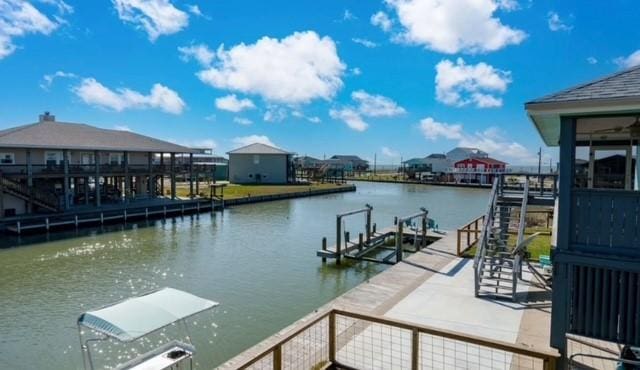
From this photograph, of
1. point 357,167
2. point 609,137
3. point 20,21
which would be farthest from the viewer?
point 357,167

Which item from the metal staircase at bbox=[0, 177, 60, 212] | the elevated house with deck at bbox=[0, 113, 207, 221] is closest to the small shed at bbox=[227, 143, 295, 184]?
the elevated house with deck at bbox=[0, 113, 207, 221]

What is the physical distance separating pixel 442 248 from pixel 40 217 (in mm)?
21670

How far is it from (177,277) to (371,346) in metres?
9.49

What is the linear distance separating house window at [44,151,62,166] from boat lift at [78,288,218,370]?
24732 millimetres

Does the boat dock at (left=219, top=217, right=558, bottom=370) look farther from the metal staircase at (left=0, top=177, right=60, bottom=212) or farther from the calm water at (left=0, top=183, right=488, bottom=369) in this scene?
the metal staircase at (left=0, top=177, right=60, bottom=212)

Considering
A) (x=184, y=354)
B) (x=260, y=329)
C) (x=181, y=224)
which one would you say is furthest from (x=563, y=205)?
(x=181, y=224)

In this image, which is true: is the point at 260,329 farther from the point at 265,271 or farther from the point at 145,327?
the point at 265,271

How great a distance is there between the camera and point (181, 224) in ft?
87.5

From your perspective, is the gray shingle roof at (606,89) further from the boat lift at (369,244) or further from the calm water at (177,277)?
the boat lift at (369,244)

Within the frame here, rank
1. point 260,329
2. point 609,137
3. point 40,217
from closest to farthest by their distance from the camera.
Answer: point 609,137 < point 260,329 < point 40,217

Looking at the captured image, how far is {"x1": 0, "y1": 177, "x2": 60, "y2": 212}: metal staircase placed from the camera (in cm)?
2341

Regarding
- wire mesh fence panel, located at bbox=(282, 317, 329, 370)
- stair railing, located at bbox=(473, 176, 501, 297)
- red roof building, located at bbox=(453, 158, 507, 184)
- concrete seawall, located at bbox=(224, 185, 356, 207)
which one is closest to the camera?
wire mesh fence panel, located at bbox=(282, 317, 329, 370)

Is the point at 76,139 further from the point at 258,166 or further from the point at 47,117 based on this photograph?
the point at 258,166

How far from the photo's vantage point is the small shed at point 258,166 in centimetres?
5803
